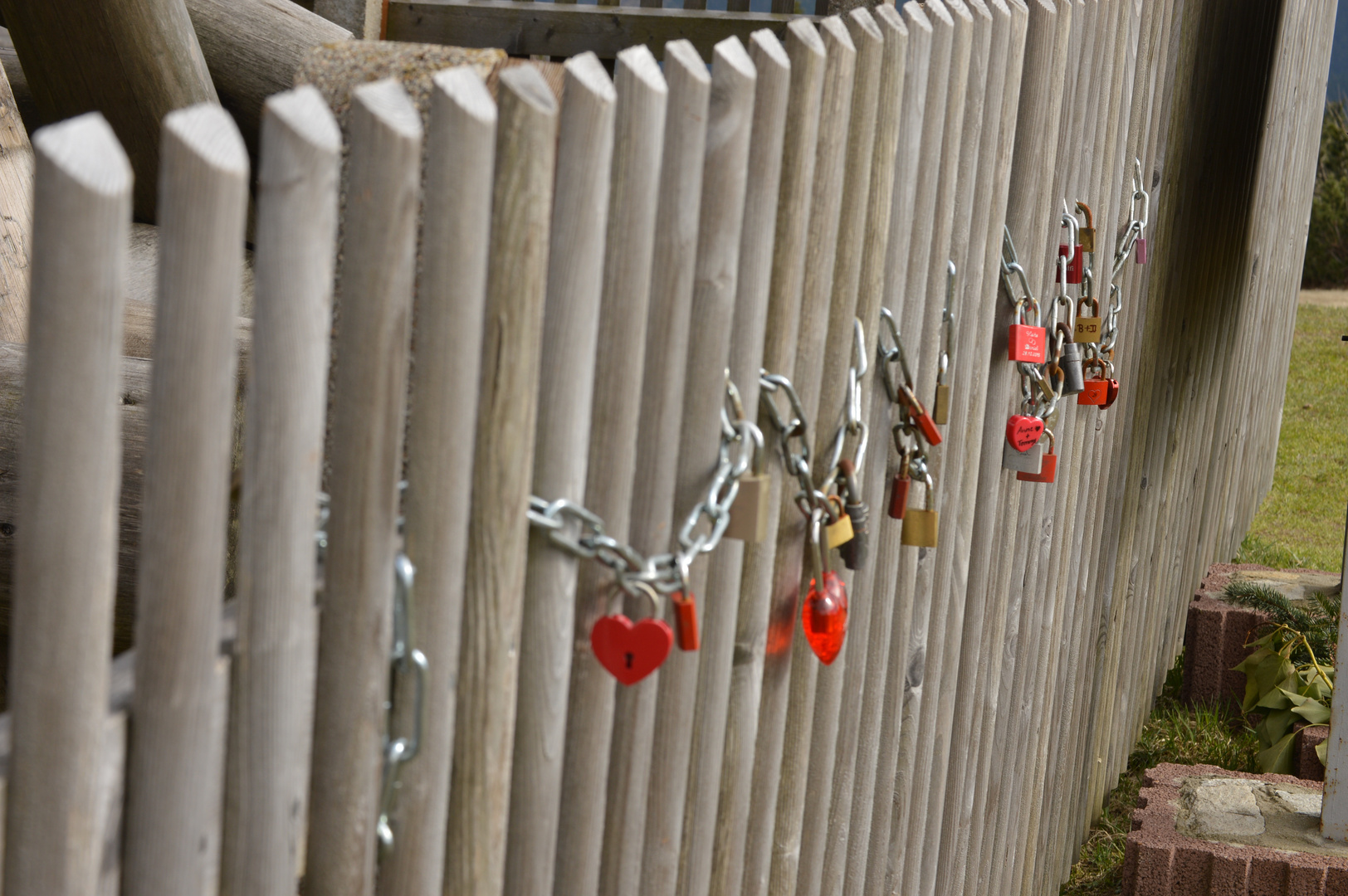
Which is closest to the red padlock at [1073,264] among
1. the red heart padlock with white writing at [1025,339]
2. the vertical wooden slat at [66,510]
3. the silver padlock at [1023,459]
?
the red heart padlock with white writing at [1025,339]

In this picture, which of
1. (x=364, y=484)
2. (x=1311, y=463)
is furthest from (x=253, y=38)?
(x=1311, y=463)

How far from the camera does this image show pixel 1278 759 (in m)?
4.00

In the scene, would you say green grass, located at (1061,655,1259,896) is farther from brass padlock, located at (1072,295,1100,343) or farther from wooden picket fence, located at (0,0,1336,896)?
brass padlock, located at (1072,295,1100,343)

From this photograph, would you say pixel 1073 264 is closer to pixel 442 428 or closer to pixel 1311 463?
pixel 442 428

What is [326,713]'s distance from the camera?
3.52ft

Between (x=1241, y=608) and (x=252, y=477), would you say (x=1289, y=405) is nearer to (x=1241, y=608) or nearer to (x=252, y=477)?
(x=1241, y=608)

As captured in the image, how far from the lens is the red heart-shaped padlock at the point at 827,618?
1.67 m

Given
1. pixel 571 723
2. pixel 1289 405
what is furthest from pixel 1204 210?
pixel 1289 405

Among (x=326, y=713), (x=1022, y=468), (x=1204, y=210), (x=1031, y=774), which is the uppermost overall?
(x=1204, y=210)

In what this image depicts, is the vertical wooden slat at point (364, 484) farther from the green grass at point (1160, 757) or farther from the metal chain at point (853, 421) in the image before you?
the green grass at point (1160, 757)

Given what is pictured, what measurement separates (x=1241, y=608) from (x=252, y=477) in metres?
4.38

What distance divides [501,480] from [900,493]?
2.98ft

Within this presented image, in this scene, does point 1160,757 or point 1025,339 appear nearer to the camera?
point 1025,339

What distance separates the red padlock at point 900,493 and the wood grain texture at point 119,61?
2.63 metres
